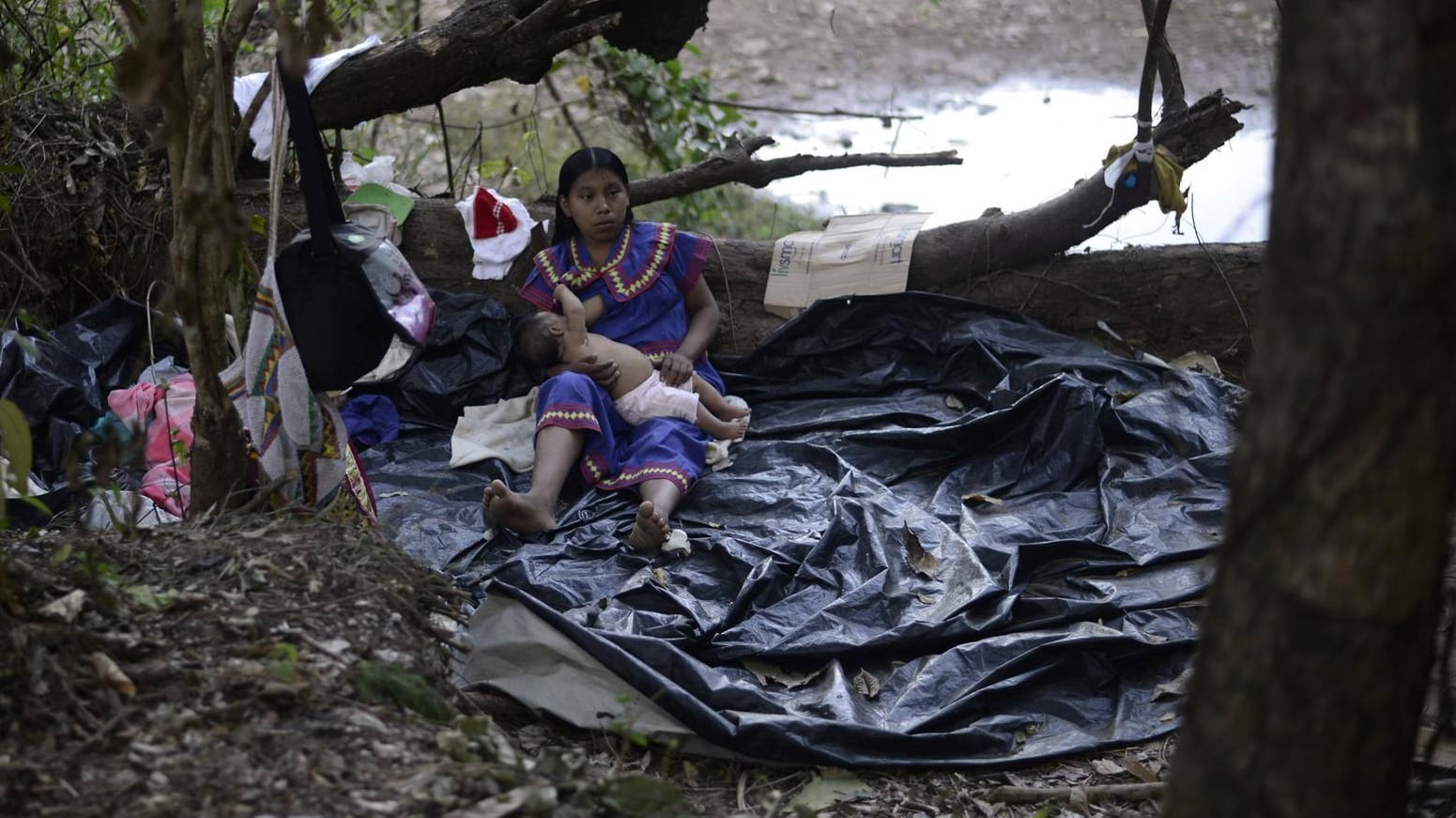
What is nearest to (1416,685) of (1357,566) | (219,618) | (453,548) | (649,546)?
(1357,566)

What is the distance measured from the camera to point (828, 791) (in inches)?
98.5

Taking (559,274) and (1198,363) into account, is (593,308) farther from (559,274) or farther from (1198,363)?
(1198,363)

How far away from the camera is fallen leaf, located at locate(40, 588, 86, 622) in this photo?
2.00 metres

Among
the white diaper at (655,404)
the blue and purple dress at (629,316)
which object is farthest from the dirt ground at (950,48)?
the white diaper at (655,404)

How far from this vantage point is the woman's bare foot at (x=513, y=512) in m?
3.36

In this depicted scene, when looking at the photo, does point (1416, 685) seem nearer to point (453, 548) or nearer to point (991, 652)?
point (991, 652)

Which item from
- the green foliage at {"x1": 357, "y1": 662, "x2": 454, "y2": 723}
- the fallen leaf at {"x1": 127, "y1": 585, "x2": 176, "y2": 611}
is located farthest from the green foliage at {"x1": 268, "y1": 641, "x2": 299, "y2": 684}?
the fallen leaf at {"x1": 127, "y1": 585, "x2": 176, "y2": 611}

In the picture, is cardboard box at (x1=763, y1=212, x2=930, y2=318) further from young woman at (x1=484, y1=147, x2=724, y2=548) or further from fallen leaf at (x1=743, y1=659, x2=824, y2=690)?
fallen leaf at (x1=743, y1=659, x2=824, y2=690)

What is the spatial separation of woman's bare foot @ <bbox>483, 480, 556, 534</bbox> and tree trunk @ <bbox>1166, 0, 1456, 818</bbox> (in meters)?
2.23

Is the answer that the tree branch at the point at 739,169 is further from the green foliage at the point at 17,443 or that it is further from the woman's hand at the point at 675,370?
the green foliage at the point at 17,443

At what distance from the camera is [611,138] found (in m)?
7.60

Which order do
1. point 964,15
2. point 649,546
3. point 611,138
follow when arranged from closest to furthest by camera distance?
1. point 649,546
2. point 611,138
3. point 964,15

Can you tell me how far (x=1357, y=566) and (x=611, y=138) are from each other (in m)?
6.68

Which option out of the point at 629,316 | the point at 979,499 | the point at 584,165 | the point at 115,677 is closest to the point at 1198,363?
the point at 979,499
